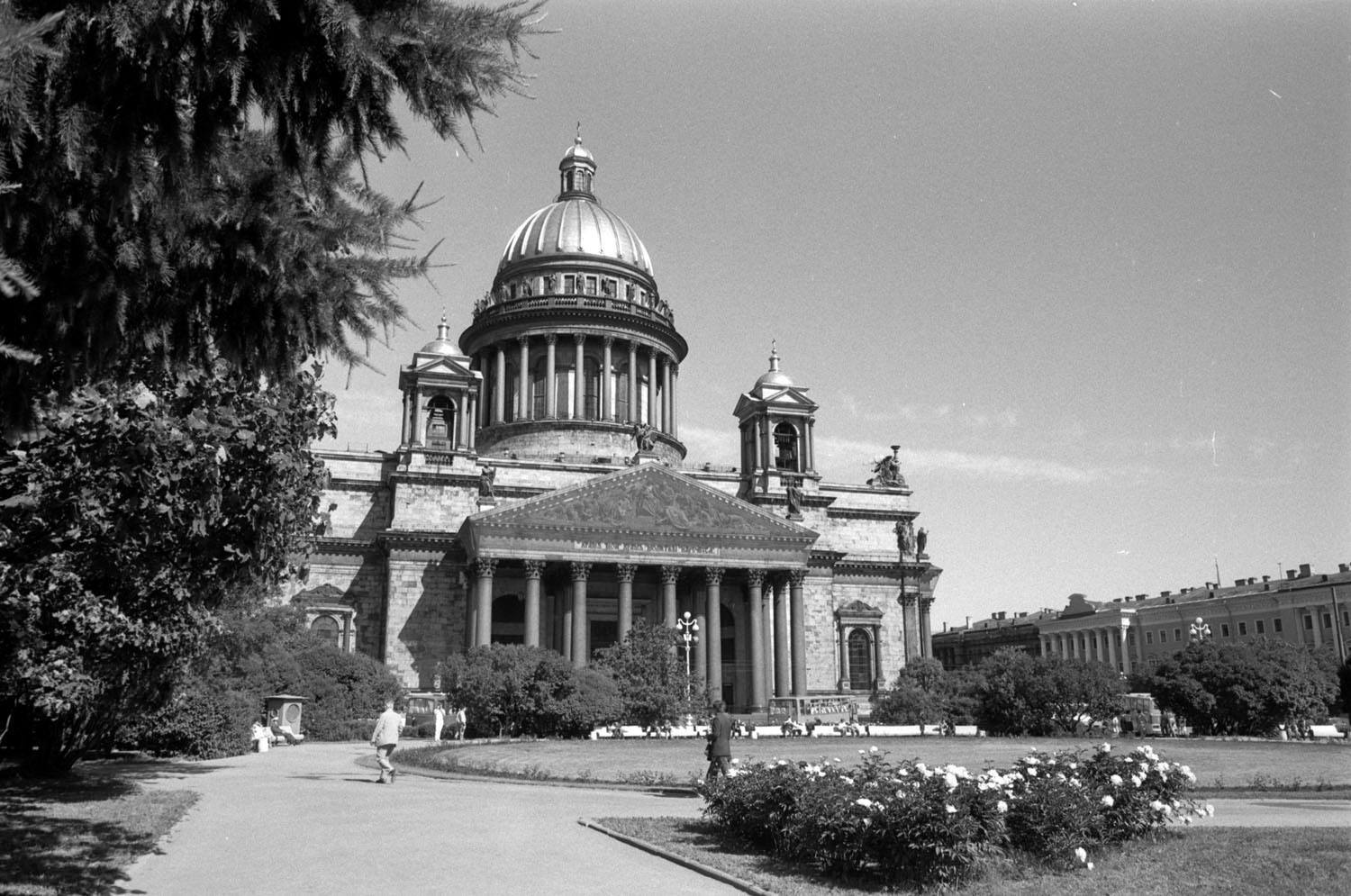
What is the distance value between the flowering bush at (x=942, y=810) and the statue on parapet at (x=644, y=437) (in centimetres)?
4637

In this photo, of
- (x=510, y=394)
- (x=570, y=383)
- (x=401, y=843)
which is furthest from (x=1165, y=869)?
(x=510, y=394)

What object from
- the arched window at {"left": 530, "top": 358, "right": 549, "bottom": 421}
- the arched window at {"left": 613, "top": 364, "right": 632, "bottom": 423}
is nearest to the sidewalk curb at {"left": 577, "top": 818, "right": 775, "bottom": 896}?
the arched window at {"left": 530, "top": 358, "right": 549, "bottom": 421}

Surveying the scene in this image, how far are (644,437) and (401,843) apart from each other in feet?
159

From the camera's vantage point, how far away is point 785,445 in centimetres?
6550

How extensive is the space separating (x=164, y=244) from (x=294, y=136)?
3.56 feet

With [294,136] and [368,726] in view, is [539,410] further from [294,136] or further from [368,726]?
[294,136]

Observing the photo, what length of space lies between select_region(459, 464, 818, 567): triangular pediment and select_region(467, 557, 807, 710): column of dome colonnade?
719 millimetres

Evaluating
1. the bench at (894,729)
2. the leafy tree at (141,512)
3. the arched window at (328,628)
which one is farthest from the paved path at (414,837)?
the arched window at (328,628)

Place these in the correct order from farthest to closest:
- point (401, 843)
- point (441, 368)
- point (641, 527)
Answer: point (441, 368)
point (641, 527)
point (401, 843)

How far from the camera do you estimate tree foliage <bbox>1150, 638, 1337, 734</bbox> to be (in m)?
40.2

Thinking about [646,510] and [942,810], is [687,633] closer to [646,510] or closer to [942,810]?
[646,510]

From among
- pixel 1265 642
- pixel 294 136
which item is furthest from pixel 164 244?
pixel 1265 642

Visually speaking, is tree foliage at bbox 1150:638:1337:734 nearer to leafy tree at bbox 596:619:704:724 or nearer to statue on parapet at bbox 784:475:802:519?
→ leafy tree at bbox 596:619:704:724

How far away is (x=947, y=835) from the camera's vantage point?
9.81 metres
